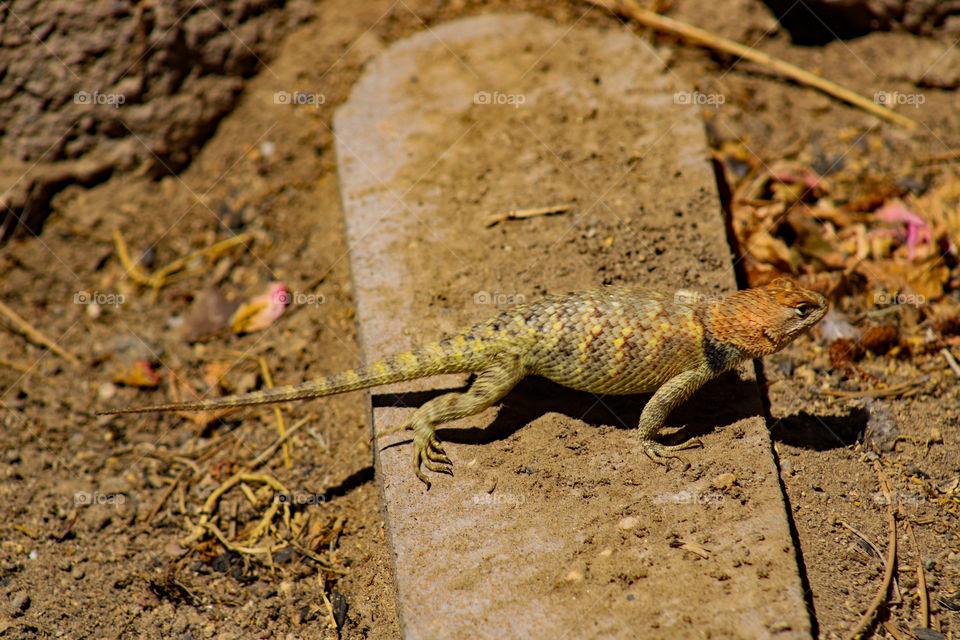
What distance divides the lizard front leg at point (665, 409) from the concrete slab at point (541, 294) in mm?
83

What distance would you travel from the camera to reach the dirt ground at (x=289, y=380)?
427 centimetres

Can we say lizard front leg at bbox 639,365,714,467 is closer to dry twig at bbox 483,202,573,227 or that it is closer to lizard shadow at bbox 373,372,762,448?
lizard shadow at bbox 373,372,762,448

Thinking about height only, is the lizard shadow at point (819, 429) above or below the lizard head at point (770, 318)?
below

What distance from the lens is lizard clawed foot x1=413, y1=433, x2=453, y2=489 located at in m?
4.18

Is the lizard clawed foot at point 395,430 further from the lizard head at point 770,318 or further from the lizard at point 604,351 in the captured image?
the lizard head at point 770,318

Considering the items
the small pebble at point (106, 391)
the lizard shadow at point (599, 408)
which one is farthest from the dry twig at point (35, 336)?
the lizard shadow at point (599, 408)

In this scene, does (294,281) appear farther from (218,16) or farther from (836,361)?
(836,361)

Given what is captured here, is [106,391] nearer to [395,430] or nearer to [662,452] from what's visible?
[395,430]

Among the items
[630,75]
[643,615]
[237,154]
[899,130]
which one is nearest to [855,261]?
[899,130]

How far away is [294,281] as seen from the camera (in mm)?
Answer: 6039

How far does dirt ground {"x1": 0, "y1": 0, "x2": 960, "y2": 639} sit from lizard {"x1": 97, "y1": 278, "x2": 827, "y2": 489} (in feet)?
1.93

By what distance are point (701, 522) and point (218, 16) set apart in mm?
5959

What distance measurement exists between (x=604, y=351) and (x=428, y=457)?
1221 mm

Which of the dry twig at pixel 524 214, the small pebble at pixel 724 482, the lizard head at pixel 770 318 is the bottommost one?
the small pebble at pixel 724 482
